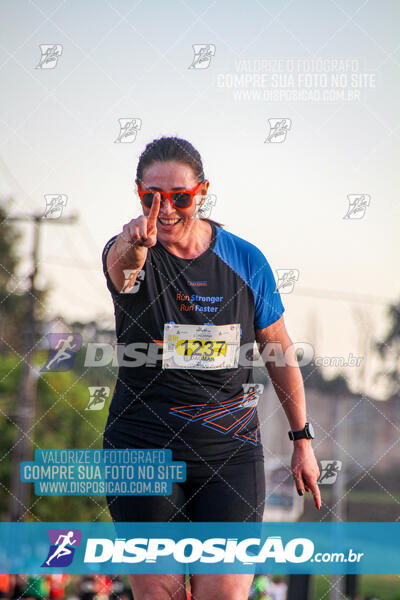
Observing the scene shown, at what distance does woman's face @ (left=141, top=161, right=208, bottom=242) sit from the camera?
3.08 meters

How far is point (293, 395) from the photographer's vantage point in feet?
10.8

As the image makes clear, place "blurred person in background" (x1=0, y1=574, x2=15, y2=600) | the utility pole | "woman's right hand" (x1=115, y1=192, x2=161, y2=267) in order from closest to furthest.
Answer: "woman's right hand" (x1=115, y1=192, x2=161, y2=267) < "blurred person in background" (x1=0, y1=574, x2=15, y2=600) < the utility pole

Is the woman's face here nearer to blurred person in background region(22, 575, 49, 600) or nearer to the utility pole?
blurred person in background region(22, 575, 49, 600)

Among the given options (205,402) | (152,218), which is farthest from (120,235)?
(205,402)

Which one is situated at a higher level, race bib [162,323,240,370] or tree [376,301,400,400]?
tree [376,301,400,400]

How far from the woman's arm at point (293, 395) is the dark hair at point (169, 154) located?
0.72 meters

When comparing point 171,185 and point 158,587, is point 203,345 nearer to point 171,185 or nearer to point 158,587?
point 171,185

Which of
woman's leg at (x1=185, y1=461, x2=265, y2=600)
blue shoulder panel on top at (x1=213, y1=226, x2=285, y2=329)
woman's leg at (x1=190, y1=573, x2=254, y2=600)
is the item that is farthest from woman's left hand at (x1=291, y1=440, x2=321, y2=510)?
blue shoulder panel on top at (x1=213, y1=226, x2=285, y2=329)

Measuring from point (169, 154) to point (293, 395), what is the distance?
114 cm

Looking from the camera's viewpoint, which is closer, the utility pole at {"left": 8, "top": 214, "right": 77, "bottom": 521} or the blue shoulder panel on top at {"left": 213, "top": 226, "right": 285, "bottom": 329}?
the blue shoulder panel on top at {"left": 213, "top": 226, "right": 285, "bottom": 329}

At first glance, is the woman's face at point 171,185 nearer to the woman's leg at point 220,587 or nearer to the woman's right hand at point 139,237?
the woman's right hand at point 139,237

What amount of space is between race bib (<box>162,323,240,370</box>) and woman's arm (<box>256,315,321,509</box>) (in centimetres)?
19

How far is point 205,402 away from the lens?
297 cm

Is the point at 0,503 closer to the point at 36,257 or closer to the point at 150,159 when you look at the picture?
the point at 36,257
